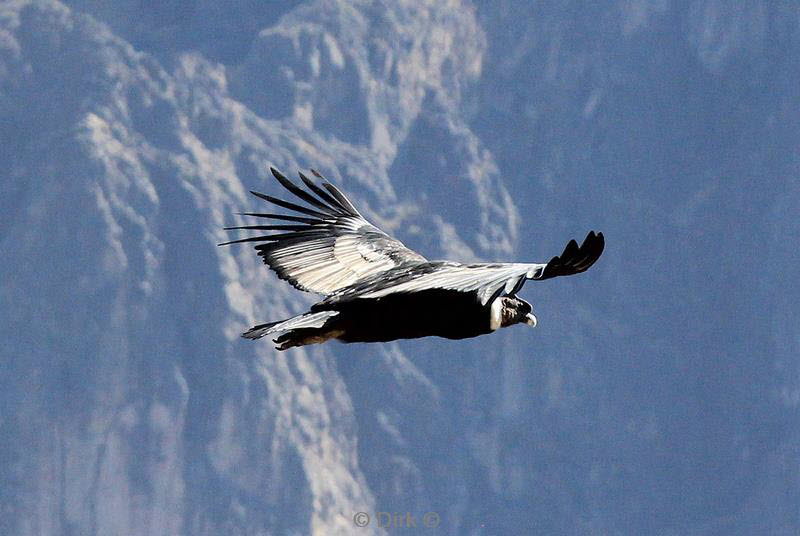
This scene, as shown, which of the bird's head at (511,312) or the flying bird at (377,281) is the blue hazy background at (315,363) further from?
the bird's head at (511,312)

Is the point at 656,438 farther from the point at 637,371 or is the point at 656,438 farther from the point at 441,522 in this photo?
the point at 441,522

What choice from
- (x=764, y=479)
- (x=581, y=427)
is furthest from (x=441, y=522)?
(x=764, y=479)

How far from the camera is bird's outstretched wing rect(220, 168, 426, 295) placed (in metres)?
23.3

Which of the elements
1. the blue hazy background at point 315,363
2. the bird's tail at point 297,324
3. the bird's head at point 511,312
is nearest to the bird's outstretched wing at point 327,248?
the bird's head at point 511,312

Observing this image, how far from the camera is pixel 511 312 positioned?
74.4ft

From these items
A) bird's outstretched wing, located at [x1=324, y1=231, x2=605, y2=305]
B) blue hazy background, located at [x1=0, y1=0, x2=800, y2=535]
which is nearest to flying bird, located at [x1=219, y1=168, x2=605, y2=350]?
bird's outstretched wing, located at [x1=324, y1=231, x2=605, y2=305]

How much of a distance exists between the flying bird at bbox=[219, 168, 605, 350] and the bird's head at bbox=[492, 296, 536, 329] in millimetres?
13

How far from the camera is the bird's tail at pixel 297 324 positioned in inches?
798

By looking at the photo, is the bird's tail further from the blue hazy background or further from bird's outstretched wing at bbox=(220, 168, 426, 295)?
the blue hazy background

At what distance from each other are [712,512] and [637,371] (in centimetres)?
1859

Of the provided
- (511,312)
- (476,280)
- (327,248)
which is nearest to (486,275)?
(476,280)

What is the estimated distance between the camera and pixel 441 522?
583ft

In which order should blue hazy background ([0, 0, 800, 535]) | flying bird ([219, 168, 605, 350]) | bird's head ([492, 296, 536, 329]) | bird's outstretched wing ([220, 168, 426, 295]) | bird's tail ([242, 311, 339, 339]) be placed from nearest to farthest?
flying bird ([219, 168, 605, 350]), bird's tail ([242, 311, 339, 339]), bird's head ([492, 296, 536, 329]), bird's outstretched wing ([220, 168, 426, 295]), blue hazy background ([0, 0, 800, 535])

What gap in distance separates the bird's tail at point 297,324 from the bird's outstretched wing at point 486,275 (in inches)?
8.4
